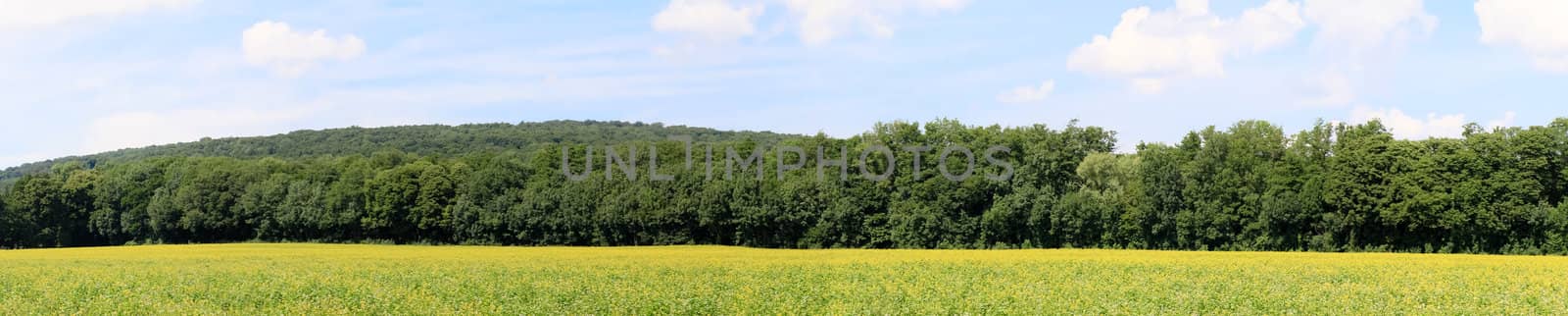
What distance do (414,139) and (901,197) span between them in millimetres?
98849

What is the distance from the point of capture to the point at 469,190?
290ft

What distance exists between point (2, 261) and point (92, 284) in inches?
875

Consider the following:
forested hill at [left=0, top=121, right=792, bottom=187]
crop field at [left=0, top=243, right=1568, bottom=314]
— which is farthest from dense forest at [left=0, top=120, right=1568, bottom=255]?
forested hill at [left=0, top=121, right=792, bottom=187]

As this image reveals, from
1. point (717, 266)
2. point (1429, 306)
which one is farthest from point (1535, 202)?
point (717, 266)

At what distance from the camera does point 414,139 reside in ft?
515

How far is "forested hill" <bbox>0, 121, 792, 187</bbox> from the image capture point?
133 metres

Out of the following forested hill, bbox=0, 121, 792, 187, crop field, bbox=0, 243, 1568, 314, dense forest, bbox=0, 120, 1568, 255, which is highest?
forested hill, bbox=0, 121, 792, 187

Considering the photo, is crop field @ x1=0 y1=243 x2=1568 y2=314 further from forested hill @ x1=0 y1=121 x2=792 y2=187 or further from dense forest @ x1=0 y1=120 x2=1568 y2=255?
forested hill @ x1=0 y1=121 x2=792 y2=187

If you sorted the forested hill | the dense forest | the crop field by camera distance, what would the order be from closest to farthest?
the crop field → the dense forest → the forested hill

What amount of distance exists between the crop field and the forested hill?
7763 centimetres

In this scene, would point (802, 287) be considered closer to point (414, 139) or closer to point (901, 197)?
point (901, 197)

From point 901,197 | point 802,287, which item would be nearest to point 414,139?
point 901,197

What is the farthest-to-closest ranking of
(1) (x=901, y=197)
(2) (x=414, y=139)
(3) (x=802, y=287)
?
(2) (x=414, y=139) < (1) (x=901, y=197) < (3) (x=802, y=287)

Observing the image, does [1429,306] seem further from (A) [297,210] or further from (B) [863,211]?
(A) [297,210]
